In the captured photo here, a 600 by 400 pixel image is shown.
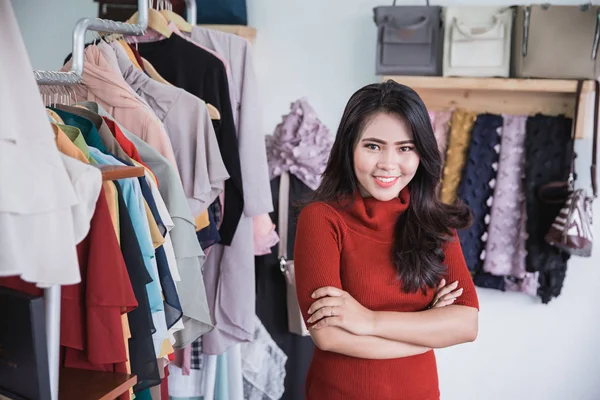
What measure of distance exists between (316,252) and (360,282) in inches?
4.5

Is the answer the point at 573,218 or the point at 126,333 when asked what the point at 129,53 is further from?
the point at 573,218

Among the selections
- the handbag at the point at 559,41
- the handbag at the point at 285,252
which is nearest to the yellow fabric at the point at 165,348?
the handbag at the point at 285,252

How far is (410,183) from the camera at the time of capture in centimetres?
157

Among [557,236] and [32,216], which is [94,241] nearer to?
[32,216]

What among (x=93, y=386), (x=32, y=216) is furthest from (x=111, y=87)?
(x=32, y=216)

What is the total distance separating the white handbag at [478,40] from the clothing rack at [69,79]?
1.29 metres

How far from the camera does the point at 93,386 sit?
47.6 inches

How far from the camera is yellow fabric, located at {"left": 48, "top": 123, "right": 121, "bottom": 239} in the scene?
4.17 feet

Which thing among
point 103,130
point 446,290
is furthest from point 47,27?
point 446,290

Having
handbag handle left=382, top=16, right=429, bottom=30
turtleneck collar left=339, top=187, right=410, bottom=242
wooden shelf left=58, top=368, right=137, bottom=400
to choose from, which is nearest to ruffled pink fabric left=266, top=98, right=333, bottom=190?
handbag handle left=382, top=16, right=429, bottom=30

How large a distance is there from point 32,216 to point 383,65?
2125 mm

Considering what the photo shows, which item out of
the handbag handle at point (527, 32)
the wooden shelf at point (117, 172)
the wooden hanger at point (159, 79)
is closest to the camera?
the wooden shelf at point (117, 172)

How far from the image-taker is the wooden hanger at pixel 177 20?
6.98ft

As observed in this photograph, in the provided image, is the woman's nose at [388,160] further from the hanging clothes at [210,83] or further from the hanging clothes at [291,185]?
the hanging clothes at [291,185]
